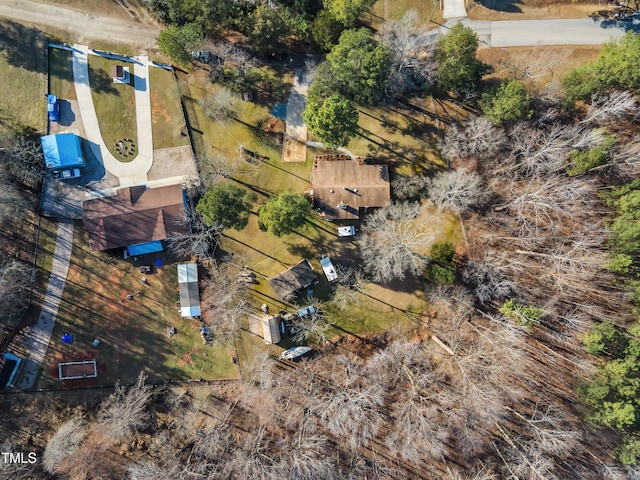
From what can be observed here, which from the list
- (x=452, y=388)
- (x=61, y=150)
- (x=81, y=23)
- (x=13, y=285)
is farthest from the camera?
(x=81, y=23)

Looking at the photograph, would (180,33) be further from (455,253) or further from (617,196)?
(617,196)

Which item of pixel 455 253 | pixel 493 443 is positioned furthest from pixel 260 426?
pixel 455 253

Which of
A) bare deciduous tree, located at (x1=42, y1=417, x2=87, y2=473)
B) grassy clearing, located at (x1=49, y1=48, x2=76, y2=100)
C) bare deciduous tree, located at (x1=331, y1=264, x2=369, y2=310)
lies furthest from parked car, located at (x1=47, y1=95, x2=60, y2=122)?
bare deciduous tree, located at (x1=331, y1=264, x2=369, y2=310)

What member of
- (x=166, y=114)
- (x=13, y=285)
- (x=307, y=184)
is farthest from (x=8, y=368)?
(x=307, y=184)

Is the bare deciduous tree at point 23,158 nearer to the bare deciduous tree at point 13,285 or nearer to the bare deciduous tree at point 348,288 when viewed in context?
the bare deciduous tree at point 13,285

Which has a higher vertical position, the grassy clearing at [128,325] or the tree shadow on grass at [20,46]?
the tree shadow on grass at [20,46]

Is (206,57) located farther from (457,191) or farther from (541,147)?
(541,147)

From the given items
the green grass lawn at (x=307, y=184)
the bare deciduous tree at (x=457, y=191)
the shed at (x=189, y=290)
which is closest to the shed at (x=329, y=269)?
the green grass lawn at (x=307, y=184)
